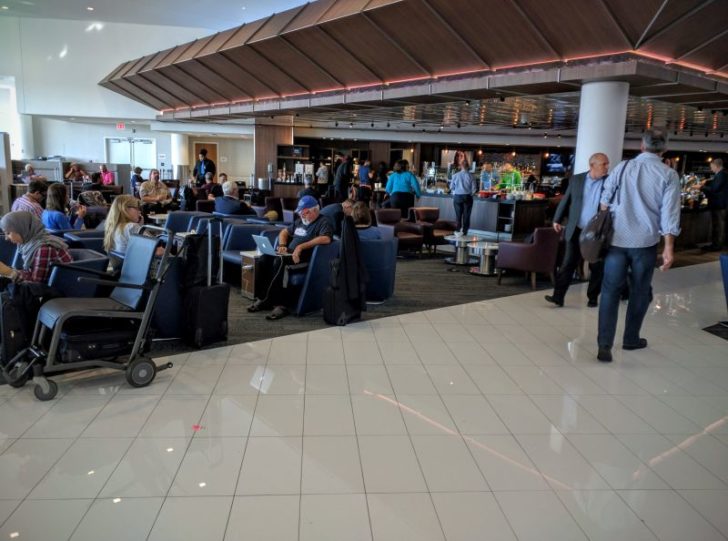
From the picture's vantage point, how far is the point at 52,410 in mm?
3135

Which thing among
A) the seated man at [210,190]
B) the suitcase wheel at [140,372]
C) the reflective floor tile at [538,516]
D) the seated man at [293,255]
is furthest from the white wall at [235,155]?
the reflective floor tile at [538,516]

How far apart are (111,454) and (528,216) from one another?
32.6 ft

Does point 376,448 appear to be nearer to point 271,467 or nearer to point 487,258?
point 271,467

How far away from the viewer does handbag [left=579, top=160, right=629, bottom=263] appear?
4.12 metres

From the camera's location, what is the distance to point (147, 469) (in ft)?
8.36

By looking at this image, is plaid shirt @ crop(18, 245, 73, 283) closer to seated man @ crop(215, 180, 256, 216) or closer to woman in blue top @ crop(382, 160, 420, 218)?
seated man @ crop(215, 180, 256, 216)

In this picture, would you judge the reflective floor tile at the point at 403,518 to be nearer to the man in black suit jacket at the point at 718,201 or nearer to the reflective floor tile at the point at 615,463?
the reflective floor tile at the point at 615,463

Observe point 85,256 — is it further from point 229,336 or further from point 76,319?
point 229,336

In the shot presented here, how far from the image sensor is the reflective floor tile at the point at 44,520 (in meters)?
2.08

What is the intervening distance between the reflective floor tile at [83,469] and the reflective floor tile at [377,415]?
4.08 feet

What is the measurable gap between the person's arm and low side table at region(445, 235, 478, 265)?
4.47 m

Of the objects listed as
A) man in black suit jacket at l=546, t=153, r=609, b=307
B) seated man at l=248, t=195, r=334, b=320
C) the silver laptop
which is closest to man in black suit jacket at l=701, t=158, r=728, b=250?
man in black suit jacket at l=546, t=153, r=609, b=307

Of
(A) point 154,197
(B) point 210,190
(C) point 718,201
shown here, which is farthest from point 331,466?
(C) point 718,201

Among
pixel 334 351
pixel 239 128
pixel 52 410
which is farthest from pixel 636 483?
pixel 239 128
